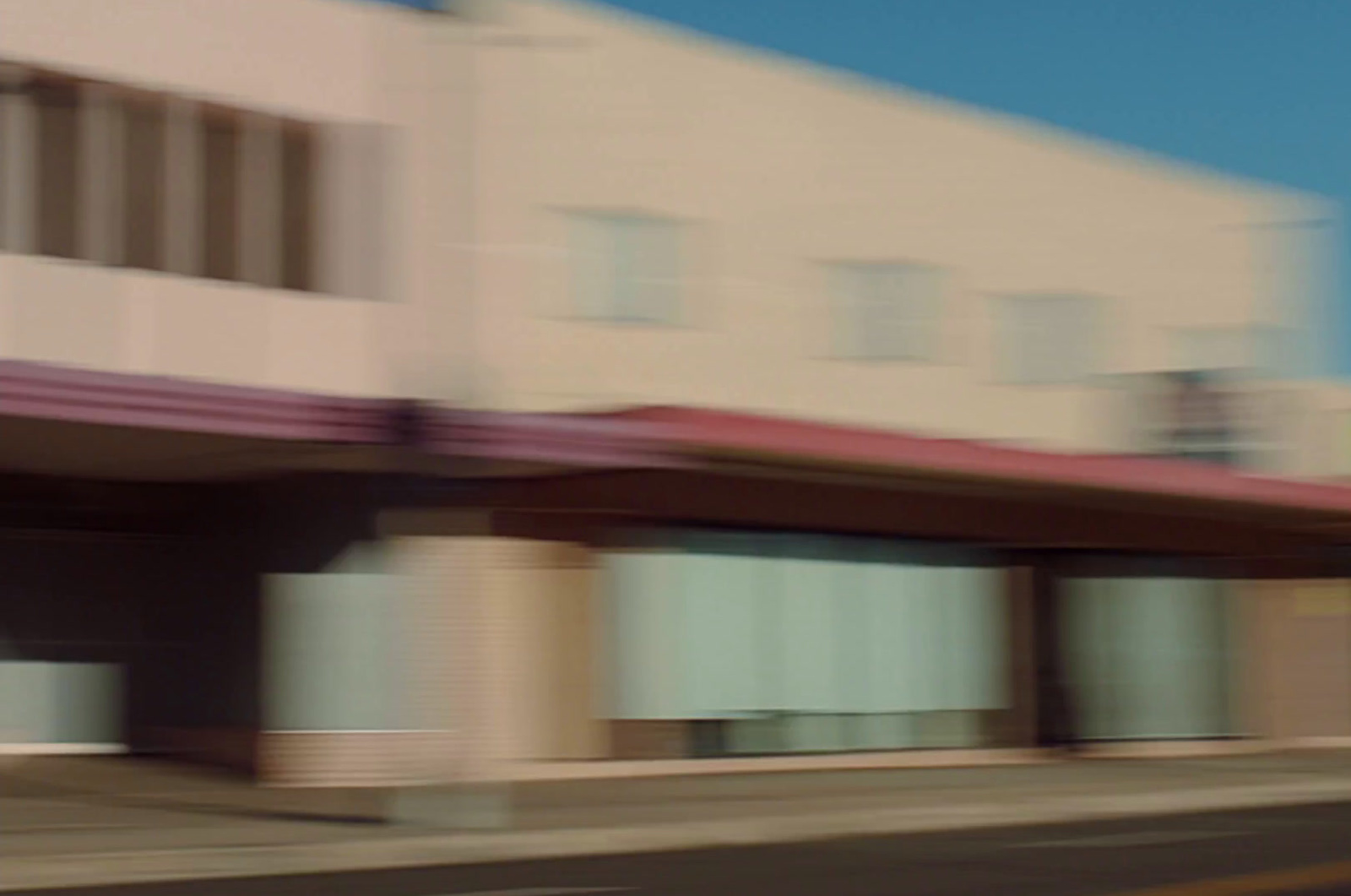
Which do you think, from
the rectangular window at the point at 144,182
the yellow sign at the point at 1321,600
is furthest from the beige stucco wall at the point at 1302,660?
the rectangular window at the point at 144,182

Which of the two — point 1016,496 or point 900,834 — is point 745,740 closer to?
point 1016,496

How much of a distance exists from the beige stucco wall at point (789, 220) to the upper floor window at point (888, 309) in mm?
175

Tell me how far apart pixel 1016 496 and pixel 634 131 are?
19.9 feet

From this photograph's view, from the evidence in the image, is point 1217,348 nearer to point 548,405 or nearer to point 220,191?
point 548,405

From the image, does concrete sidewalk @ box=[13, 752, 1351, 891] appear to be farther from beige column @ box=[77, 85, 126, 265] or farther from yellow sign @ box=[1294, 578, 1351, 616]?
yellow sign @ box=[1294, 578, 1351, 616]

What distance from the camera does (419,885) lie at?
13.7 m

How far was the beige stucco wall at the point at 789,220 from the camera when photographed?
2286 cm

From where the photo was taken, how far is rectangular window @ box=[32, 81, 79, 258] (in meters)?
20.3

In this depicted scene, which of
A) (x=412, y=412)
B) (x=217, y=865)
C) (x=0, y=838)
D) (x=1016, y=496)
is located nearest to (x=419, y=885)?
(x=217, y=865)

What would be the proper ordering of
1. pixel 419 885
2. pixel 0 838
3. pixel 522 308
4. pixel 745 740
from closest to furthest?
pixel 419 885, pixel 0 838, pixel 522 308, pixel 745 740

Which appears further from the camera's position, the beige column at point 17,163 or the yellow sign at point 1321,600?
the yellow sign at point 1321,600

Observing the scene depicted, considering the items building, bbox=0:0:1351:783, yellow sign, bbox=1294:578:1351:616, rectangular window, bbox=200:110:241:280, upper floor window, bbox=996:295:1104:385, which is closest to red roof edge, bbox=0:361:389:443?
building, bbox=0:0:1351:783

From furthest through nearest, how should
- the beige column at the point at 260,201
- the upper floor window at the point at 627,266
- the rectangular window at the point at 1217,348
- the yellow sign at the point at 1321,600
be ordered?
the yellow sign at the point at 1321,600
the rectangular window at the point at 1217,348
the upper floor window at the point at 627,266
the beige column at the point at 260,201

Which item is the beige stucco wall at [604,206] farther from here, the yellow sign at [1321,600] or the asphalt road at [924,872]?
the asphalt road at [924,872]
